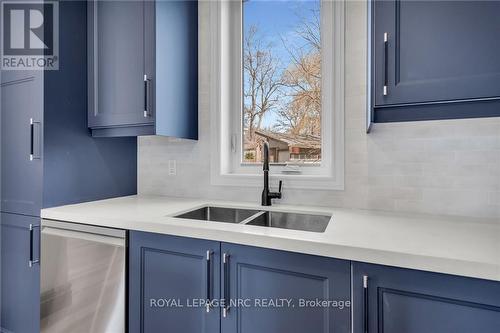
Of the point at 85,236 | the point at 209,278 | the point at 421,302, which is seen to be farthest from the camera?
the point at 85,236

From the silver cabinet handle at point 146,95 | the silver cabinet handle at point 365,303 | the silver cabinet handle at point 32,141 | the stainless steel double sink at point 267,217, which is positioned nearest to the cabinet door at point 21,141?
the silver cabinet handle at point 32,141

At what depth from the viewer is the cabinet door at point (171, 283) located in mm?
1158

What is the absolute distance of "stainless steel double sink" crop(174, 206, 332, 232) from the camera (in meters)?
1.52

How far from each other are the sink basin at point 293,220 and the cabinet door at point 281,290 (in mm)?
404

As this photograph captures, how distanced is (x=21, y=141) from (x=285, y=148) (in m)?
1.57

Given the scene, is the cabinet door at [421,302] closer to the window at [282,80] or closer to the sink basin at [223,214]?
Result: the sink basin at [223,214]

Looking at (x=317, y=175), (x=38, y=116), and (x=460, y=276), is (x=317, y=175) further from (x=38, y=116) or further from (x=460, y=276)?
(x=38, y=116)

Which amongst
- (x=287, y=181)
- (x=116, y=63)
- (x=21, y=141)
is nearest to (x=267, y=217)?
(x=287, y=181)

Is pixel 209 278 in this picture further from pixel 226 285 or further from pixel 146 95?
pixel 146 95

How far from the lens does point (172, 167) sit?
2098 mm

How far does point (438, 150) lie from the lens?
143 cm

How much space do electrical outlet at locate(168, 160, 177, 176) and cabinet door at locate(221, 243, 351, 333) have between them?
1102mm

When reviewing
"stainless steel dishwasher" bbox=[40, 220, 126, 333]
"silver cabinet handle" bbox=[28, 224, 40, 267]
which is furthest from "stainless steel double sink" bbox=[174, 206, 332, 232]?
"silver cabinet handle" bbox=[28, 224, 40, 267]

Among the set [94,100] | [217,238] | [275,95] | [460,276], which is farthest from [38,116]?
[460,276]
